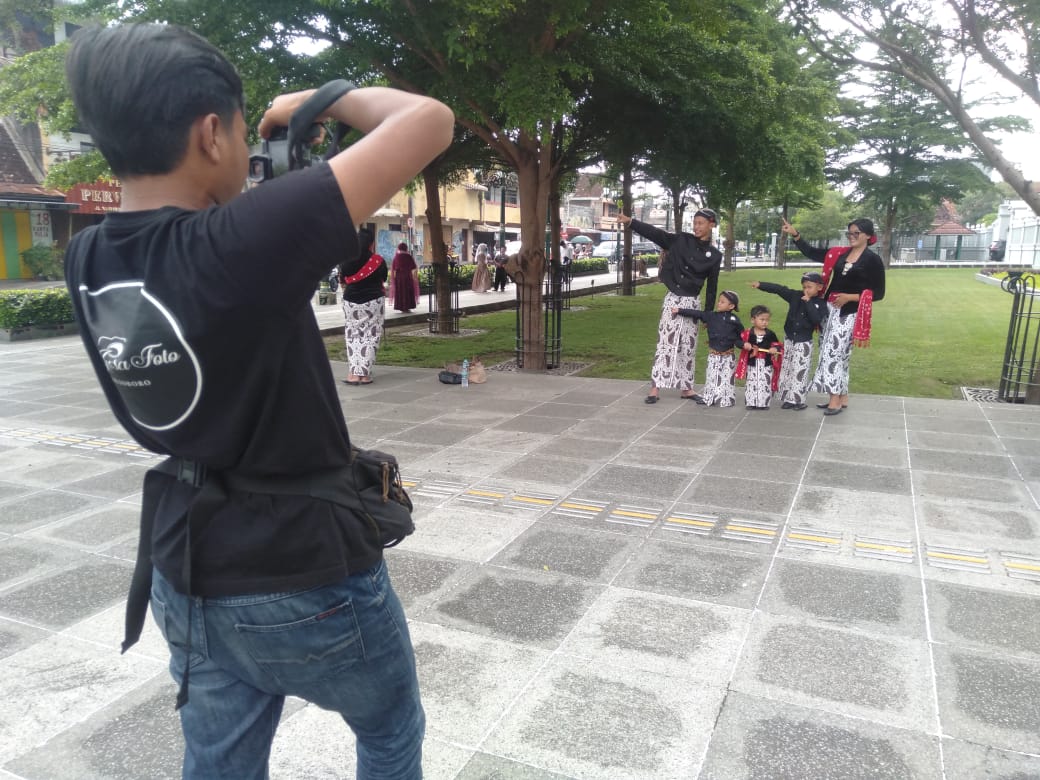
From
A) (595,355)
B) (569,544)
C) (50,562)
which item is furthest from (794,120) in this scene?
(50,562)

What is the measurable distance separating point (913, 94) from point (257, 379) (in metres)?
42.3

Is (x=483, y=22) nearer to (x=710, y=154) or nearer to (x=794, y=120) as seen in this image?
(x=710, y=154)

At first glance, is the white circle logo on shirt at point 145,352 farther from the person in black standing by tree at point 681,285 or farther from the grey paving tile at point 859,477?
the person in black standing by tree at point 681,285

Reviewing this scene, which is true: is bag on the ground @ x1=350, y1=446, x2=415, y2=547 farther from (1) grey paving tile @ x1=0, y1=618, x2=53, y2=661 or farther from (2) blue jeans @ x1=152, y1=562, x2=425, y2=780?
(1) grey paving tile @ x1=0, y1=618, x2=53, y2=661

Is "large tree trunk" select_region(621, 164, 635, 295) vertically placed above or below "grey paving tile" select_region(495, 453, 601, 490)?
above

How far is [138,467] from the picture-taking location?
5.87 metres

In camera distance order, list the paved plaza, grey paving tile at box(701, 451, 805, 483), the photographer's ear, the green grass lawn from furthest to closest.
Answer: the green grass lawn
grey paving tile at box(701, 451, 805, 483)
the paved plaza
the photographer's ear

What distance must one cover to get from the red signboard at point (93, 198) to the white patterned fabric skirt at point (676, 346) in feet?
71.9

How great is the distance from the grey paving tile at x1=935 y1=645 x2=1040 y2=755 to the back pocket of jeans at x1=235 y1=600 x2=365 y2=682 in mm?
2333

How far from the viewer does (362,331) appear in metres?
9.16

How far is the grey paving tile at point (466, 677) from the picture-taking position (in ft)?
8.98

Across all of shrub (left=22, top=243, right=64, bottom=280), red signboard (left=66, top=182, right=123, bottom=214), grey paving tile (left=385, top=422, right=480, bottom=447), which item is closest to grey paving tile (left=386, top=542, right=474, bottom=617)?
grey paving tile (left=385, top=422, right=480, bottom=447)

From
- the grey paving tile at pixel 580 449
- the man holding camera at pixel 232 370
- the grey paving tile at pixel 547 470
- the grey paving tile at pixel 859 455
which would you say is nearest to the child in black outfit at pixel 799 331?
the grey paving tile at pixel 859 455

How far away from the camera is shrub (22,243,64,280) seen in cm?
2388
